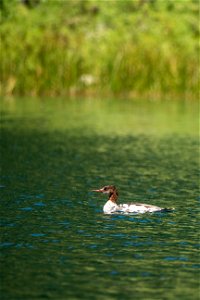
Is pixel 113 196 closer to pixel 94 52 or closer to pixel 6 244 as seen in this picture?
pixel 6 244

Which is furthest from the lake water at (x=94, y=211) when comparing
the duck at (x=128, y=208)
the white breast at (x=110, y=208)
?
the white breast at (x=110, y=208)

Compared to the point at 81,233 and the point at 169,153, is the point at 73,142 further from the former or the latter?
the point at 81,233

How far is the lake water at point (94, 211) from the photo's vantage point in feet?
55.3

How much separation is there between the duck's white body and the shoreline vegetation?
3484 centimetres

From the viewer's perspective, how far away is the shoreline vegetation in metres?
58.4

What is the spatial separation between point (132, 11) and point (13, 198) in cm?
4375

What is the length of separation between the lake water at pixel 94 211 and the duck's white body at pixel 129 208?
167mm

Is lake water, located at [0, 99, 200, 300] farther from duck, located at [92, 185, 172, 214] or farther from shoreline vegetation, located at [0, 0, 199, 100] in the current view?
shoreline vegetation, located at [0, 0, 199, 100]

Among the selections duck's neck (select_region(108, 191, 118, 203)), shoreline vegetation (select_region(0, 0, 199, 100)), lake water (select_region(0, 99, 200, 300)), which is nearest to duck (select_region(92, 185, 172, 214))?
duck's neck (select_region(108, 191, 118, 203))

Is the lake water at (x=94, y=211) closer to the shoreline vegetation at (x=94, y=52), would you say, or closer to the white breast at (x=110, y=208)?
the white breast at (x=110, y=208)

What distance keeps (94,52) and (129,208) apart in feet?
128

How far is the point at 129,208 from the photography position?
902 inches

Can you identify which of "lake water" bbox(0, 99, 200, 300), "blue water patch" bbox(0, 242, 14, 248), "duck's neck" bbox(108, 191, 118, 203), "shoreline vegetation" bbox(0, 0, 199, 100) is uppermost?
"shoreline vegetation" bbox(0, 0, 199, 100)

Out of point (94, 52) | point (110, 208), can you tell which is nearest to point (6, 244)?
point (110, 208)
